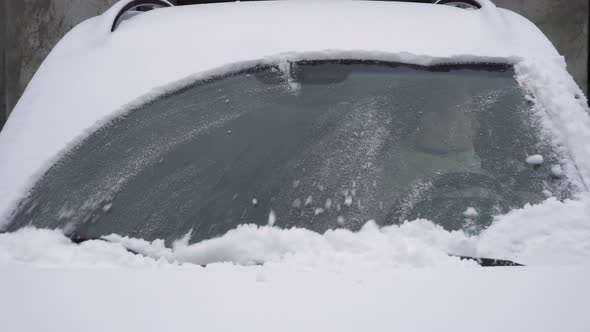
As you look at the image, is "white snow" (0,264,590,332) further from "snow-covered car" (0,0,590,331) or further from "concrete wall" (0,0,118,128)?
"concrete wall" (0,0,118,128)

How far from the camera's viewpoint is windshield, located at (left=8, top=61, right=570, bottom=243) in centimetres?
126

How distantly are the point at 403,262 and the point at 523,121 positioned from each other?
0.53 metres

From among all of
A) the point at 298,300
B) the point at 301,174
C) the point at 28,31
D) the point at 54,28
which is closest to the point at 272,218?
the point at 301,174

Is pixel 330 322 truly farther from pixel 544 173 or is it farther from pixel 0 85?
pixel 0 85

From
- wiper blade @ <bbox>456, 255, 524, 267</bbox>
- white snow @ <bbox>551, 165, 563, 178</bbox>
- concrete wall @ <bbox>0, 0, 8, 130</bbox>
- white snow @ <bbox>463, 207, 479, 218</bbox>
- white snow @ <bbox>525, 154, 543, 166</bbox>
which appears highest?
white snow @ <bbox>525, 154, 543, 166</bbox>

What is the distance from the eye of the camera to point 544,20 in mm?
5938

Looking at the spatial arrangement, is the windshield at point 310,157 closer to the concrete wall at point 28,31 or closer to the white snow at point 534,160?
the white snow at point 534,160

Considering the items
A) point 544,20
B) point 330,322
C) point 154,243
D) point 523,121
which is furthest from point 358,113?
point 544,20

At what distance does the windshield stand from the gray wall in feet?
15.8

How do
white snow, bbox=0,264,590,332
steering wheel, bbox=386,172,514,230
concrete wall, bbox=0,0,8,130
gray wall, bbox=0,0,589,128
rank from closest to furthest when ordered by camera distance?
white snow, bbox=0,264,590,332 < steering wheel, bbox=386,172,514,230 < gray wall, bbox=0,0,589,128 < concrete wall, bbox=0,0,8,130

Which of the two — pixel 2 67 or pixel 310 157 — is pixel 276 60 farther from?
pixel 2 67

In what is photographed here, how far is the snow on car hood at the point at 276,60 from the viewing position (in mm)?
1176

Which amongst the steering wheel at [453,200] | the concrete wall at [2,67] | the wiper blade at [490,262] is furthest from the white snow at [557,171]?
the concrete wall at [2,67]

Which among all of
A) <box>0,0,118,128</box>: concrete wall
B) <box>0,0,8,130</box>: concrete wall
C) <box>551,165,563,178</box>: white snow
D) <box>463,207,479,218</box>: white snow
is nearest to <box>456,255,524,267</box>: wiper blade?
<box>463,207,479,218</box>: white snow
